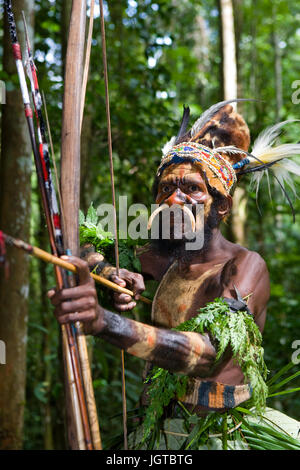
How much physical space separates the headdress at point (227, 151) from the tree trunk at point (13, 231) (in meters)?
1.41

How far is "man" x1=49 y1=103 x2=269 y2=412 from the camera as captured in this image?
6.19ft

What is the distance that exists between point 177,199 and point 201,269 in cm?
40

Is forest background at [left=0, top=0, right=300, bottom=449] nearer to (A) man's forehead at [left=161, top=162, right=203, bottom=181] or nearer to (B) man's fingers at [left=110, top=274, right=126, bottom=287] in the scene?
(B) man's fingers at [left=110, top=274, right=126, bottom=287]

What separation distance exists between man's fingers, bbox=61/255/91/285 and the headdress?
112 centimetres

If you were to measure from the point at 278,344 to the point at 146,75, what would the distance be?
3712 millimetres

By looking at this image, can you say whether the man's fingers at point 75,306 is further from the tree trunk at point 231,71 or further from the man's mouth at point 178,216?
the tree trunk at point 231,71

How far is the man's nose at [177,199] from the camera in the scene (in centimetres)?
233

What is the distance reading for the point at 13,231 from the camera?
3635mm

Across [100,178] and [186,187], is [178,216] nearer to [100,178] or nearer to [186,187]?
[186,187]

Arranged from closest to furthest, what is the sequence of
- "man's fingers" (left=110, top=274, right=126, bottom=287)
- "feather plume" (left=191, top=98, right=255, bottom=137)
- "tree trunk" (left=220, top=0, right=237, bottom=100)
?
"man's fingers" (left=110, top=274, right=126, bottom=287) → "feather plume" (left=191, top=98, right=255, bottom=137) → "tree trunk" (left=220, top=0, right=237, bottom=100)

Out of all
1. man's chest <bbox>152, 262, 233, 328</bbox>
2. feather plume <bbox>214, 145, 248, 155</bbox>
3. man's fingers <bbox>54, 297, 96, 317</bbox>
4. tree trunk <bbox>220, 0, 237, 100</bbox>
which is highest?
tree trunk <bbox>220, 0, 237, 100</bbox>

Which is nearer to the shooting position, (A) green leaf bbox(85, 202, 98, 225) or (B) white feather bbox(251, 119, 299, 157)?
(A) green leaf bbox(85, 202, 98, 225)

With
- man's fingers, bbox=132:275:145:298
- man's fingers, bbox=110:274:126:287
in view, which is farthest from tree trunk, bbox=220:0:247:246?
man's fingers, bbox=110:274:126:287

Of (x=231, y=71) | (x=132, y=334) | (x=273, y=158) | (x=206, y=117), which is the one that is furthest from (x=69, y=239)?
(x=231, y=71)
